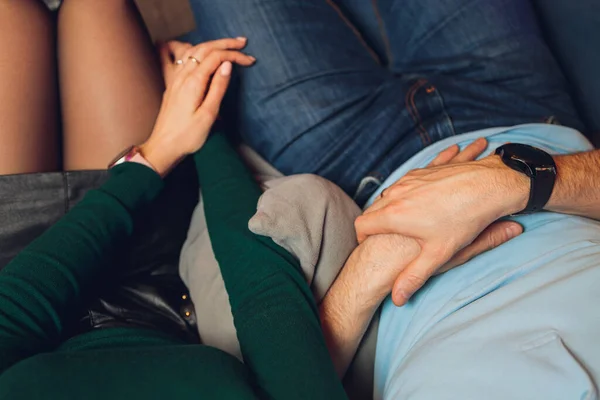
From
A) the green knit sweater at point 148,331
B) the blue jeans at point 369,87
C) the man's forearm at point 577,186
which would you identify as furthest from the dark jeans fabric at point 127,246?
the man's forearm at point 577,186

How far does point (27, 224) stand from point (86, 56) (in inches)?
13.4

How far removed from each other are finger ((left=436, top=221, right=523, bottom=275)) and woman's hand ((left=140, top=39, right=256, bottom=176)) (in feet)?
1.64

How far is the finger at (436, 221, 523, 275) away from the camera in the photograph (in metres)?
0.74

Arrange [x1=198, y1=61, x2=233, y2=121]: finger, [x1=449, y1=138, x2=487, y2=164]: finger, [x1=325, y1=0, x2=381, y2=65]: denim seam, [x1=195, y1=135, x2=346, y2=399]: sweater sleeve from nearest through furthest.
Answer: [x1=195, y1=135, x2=346, y2=399]: sweater sleeve < [x1=449, y1=138, x2=487, y2=164]: finger < [x1=198, y1=61, x2=233, y2=121]: finger < [x1=325, y1=0, x2=381, y2=65]: denim seam

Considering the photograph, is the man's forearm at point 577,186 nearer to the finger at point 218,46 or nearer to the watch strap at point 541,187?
the watch strap at point 541,187

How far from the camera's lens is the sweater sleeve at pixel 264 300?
567mm

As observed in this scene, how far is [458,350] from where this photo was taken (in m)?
A: 0.61

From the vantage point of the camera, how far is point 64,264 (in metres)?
0.70

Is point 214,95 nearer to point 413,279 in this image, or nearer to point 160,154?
point 160,154

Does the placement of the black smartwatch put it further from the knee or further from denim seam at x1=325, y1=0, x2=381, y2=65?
the knee

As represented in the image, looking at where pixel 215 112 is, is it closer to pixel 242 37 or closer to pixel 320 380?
pixel 242 37

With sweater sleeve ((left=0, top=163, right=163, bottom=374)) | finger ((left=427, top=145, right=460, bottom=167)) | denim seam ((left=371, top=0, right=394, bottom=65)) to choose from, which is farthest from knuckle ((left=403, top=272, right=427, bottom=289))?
denim seam ((left=371, top=0, right=394, bottom=65))

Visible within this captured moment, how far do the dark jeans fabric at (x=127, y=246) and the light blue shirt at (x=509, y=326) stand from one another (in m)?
0.36

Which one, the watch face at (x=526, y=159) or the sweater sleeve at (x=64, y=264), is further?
the watch face at (x=526, y=159)
